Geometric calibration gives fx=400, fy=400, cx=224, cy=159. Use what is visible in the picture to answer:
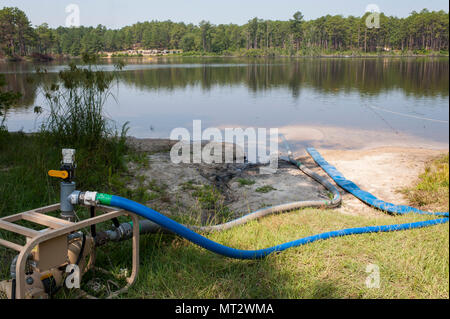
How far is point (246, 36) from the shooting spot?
28344 mm

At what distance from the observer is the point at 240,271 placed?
8.63ft

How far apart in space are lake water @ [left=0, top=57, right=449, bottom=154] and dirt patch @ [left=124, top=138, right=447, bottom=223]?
1210mm

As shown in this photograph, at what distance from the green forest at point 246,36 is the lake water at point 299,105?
0.57 m

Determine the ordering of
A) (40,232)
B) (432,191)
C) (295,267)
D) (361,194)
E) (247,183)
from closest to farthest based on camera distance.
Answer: (40,232), (295,267), (432,191), (361,194), (247,183)

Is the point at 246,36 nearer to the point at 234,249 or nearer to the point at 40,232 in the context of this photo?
the point at 234,249

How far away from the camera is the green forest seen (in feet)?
11.7

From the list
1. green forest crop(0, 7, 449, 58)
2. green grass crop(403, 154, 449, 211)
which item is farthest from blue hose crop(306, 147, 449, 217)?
green forest crop(0, 7, 449, 58)

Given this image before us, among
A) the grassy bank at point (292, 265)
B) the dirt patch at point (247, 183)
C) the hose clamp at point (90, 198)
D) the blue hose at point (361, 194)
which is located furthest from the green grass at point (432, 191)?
the hose clamp at point (90, 198)

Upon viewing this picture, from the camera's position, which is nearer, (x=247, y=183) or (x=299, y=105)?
(x=247, y=183)

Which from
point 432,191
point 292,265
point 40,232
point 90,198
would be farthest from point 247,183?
point 40,232

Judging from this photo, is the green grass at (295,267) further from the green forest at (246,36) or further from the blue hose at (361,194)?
the green forest at (246,36)

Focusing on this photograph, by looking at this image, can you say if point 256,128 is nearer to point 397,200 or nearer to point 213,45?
point 397,200

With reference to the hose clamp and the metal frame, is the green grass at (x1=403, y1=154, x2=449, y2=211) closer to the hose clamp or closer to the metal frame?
the metal frame

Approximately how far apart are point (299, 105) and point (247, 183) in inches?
398
